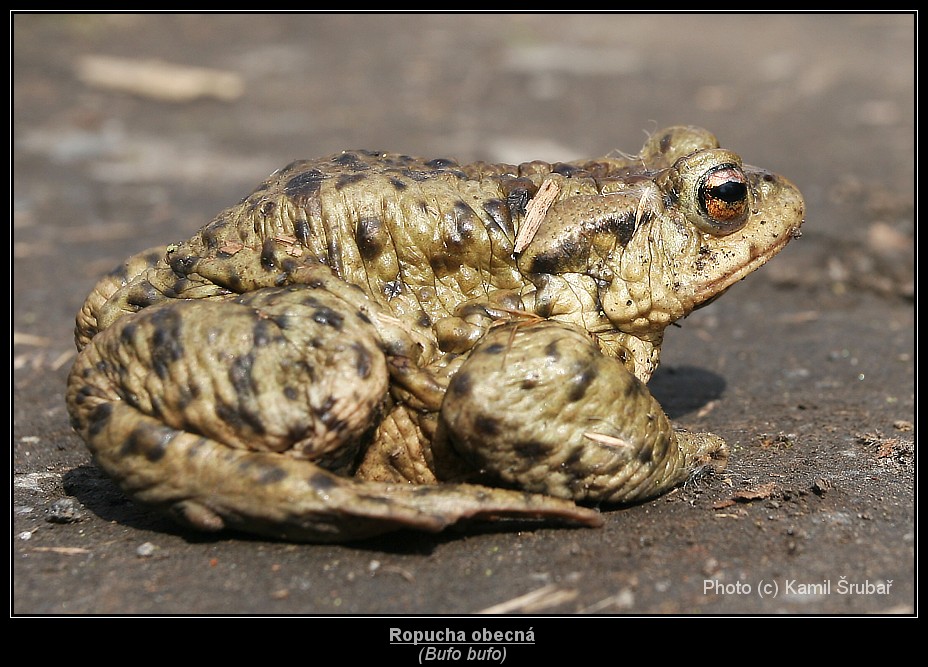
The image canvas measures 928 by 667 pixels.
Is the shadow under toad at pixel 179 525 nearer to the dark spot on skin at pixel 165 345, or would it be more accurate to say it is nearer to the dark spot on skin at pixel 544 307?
the dark spot on skin at pixel 165 345

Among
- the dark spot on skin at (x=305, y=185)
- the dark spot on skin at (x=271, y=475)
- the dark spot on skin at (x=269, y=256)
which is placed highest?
the dark spot on skin at (x=305, y=185)

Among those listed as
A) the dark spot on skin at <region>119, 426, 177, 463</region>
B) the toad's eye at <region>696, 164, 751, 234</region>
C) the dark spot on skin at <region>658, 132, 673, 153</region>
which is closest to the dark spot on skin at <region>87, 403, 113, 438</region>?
the dark spot on skin at <region>119, 426, 177, 463</region>

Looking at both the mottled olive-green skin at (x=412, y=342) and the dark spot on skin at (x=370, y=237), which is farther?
the dark spot on skin at (x=370, y=237)

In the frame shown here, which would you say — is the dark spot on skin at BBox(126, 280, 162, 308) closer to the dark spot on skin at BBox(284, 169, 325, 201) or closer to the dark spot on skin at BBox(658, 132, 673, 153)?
the dark spot on skin at BBox(284, 169, 325, 201)

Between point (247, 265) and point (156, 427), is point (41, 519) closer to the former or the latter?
point (156, 427)

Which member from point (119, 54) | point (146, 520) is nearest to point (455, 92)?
point (119, 54)

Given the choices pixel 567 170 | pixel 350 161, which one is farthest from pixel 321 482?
pixel 567 170

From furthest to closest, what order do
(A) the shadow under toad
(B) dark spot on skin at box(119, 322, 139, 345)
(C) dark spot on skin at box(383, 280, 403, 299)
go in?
1. (C) dark spot on skin at box(383, 280, 403, 299)
2. (A) the shadow under toad
3. (B) dark spot on skin at box(119, 322, 139, 345)

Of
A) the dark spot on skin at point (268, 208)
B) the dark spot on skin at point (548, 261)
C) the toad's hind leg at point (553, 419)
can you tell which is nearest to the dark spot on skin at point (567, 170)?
the dark spot on skin at point (548, 261)
